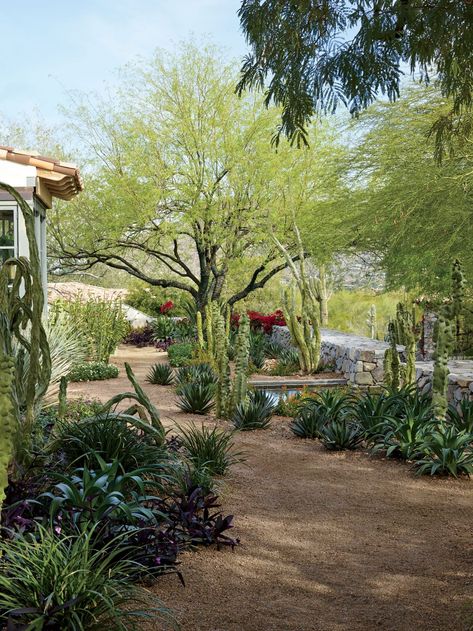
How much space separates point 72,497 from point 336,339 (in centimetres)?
1255

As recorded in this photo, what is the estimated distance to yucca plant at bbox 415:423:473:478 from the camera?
7082 mm

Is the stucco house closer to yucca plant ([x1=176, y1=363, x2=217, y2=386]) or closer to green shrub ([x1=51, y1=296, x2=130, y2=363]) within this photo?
yucca plant ([x1=176, y1=363, x2=217, y2=386])

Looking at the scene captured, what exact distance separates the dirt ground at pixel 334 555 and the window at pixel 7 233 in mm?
6301

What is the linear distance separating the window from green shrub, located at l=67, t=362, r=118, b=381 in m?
2.63

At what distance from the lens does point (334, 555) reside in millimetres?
5180

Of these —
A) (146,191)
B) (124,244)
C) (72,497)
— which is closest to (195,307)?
(124,244)

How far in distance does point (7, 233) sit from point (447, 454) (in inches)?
324

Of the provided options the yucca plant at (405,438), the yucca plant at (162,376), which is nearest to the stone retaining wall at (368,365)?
the yucca plant at (405,438)

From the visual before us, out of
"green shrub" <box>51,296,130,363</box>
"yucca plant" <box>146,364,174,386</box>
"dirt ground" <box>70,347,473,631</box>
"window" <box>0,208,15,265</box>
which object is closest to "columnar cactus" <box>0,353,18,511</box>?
"dirt ground" <box>70,347,473,631</box>

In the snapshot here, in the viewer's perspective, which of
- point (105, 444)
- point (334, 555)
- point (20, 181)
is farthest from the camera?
point (20, 181)

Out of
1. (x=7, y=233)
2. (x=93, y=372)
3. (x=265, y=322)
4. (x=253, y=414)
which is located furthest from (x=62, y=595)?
(x=265, y=322)

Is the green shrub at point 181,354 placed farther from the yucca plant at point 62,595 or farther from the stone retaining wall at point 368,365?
the yucca plant at point 62,595

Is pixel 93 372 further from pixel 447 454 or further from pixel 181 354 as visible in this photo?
pixel 447 454

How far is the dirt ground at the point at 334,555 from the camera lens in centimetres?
415
